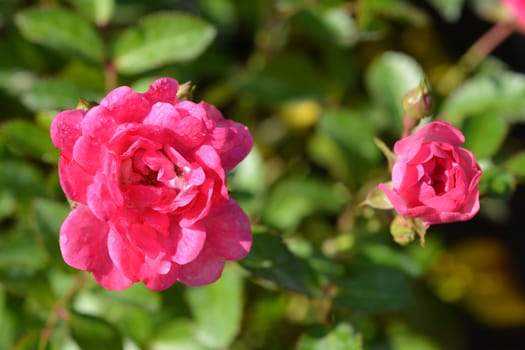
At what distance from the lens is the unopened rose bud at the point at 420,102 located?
0.93m

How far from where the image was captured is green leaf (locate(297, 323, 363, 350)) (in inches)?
40.1

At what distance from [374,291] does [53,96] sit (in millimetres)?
624

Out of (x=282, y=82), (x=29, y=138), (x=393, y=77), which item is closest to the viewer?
(x=29, y=138)

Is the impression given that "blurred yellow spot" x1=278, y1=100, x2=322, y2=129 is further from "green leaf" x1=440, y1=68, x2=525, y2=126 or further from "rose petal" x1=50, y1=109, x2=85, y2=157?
"rose petal" x1=50, y1=109, x2=85, y2=157

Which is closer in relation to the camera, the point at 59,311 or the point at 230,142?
the point at 230,142

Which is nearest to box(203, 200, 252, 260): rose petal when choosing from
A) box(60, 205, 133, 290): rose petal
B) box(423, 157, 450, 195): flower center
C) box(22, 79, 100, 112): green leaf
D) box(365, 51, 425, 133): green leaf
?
box(60, 205, 133, 290): rose petal

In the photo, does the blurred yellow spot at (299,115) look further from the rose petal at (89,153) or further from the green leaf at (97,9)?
the rose petal at (89,153)

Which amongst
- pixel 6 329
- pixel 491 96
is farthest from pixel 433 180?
pixel 6 329

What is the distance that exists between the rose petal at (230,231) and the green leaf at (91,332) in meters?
0.37

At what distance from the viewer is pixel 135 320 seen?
131 cm

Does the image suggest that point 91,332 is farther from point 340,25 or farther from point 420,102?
point 340,25

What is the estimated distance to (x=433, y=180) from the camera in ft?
2.71

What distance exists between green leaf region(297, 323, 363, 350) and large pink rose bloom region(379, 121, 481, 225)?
27cm

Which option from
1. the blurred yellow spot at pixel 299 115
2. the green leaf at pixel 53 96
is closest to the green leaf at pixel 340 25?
the blurred yellow spot at pixel 299 115
